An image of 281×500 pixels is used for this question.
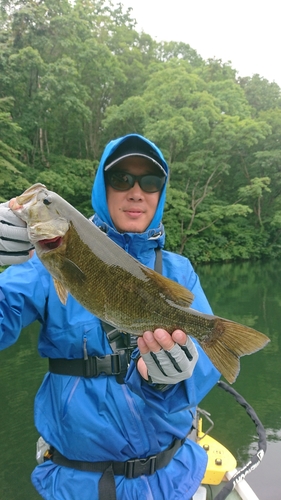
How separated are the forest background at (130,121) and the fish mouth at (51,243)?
15.1m

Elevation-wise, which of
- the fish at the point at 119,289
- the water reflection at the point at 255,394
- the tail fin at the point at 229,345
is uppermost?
the fish at the point at 119,289

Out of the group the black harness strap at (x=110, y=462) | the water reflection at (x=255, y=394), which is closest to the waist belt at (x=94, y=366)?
the black harness strap at (x=110, y=462)

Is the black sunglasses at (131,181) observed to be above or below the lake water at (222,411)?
above

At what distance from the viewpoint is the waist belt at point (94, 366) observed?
2240mm

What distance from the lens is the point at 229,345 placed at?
6.68 feet

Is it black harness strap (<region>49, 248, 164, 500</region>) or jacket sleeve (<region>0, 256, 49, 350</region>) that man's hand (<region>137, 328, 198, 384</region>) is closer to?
black harness strap (<region>49, 248, 164, 500</region>)

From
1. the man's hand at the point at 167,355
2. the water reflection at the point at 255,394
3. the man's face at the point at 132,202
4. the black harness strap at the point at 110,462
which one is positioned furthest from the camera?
the water reflection at the point at 255,394

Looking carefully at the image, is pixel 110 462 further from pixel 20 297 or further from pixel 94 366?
pixel 20 297

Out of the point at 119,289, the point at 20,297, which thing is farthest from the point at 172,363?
the point at 20,297

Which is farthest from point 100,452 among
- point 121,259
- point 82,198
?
point 82,198

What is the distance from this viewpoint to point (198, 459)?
2.48 meters

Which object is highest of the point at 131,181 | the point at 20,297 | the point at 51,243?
the point at 131,181

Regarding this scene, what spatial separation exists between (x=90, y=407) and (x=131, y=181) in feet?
4.88

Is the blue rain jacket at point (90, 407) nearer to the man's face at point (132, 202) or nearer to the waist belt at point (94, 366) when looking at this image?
the waist belt at point (94, 366)
